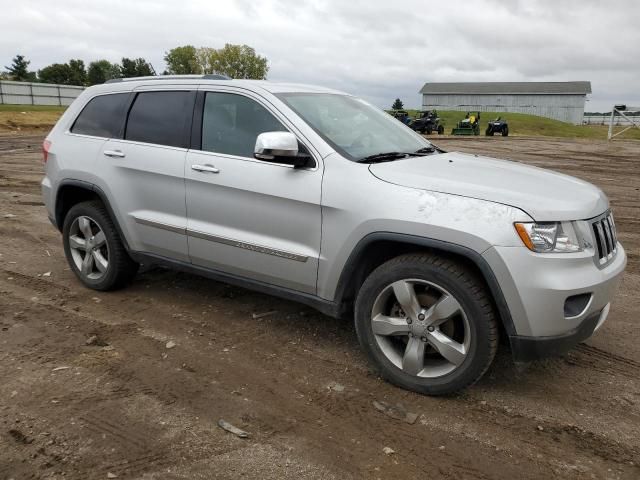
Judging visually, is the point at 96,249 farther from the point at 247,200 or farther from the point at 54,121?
the point at 54,121

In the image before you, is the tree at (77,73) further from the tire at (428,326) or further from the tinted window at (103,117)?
the tire at (428,326)

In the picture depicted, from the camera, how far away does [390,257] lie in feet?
11.8

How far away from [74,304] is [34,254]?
1.94 meters

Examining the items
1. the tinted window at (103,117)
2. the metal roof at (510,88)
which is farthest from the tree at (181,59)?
the tinted window at (103,117)

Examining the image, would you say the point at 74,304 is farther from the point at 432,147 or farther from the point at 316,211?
the point at 432,147

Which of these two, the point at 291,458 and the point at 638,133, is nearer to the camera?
the point at 291,458

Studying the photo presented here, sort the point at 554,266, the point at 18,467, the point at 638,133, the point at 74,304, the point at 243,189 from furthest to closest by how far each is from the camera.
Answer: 1. the point at 638,133
2. the point at 74,304
3. the point at 243,189
4. the point at 554,266
5. the point at 18,467

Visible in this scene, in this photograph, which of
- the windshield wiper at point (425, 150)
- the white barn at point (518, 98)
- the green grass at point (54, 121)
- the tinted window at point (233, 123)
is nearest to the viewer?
the tinted window at point (233, 123)

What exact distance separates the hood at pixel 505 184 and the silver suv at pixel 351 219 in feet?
0.04

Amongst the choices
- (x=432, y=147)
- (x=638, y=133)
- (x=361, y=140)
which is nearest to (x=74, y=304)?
(x=361, y=140)

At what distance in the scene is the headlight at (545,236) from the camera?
9.78ft

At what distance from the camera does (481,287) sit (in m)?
3.16

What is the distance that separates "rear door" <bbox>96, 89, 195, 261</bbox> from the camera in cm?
433

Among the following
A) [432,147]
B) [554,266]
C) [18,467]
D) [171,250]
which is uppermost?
[432,147]
